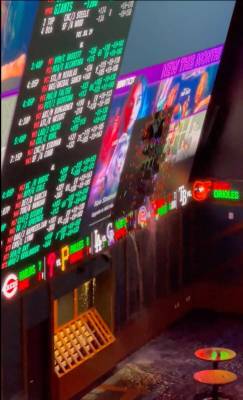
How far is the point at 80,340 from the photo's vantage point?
13.2 meters

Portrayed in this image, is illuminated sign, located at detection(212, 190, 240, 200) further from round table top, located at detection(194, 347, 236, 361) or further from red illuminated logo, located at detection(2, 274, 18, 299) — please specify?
red illuminated logo, located at detection(2, 274, 18, 299)

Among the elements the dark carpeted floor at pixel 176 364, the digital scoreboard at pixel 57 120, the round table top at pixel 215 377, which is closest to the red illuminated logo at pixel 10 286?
the digital scoreboard at pixel 57 120

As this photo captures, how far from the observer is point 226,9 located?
39.8ft

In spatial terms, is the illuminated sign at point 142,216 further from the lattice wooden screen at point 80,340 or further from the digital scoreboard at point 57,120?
the digital scoreboard at point 57,120

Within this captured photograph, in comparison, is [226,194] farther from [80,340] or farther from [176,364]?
[80,340]

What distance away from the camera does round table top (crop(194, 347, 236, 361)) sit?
12.7 metres

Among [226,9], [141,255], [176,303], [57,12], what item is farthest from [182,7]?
[176,303]

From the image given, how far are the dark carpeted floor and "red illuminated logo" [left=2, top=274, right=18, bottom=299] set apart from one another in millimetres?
2387

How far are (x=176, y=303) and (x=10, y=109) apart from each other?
22.4 feet

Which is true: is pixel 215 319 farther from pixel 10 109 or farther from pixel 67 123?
pixel 10 109

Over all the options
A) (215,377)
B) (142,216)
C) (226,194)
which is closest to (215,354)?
(215,377)

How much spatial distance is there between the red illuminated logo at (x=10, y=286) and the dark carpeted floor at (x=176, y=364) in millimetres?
2387

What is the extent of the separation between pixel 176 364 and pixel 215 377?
1527mm

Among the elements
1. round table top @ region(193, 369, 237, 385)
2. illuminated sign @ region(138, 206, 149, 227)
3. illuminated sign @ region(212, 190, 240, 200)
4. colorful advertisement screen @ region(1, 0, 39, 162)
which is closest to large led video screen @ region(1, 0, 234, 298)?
colorful advertisement screen @ region(1, 0, 39, 162)
